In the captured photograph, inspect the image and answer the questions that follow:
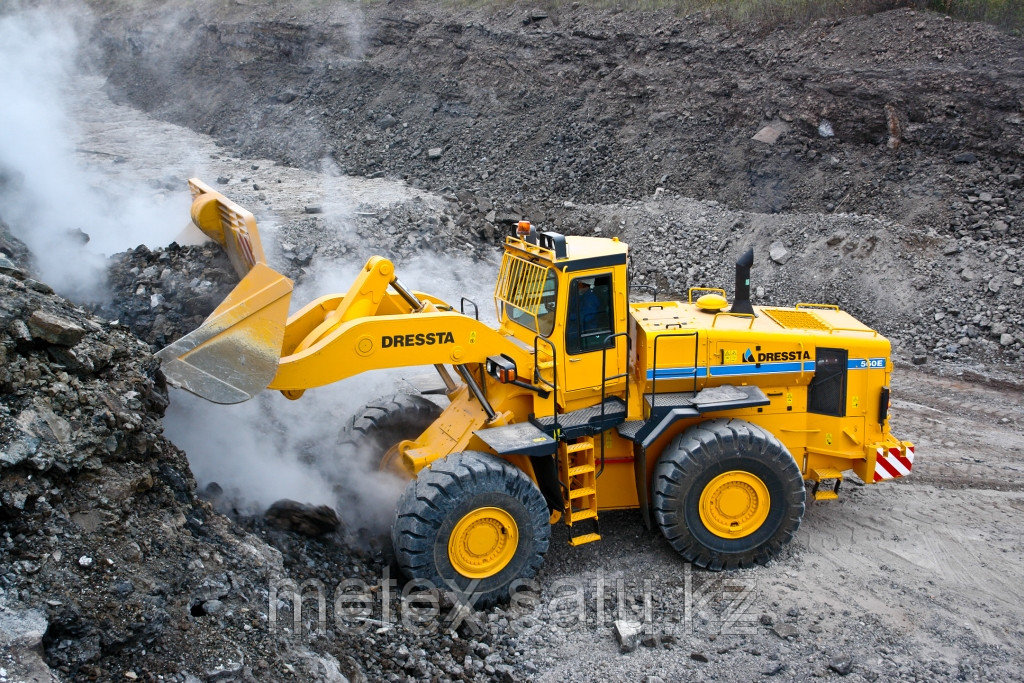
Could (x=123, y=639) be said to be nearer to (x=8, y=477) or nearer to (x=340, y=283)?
(x=8, y=477)

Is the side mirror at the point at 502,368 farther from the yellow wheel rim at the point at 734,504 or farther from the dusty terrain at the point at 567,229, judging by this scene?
the yellow wheel rim at the point at 734,504

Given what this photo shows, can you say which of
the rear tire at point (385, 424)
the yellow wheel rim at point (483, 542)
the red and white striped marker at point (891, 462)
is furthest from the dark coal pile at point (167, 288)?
the red and white striped marker at point (891, 462)

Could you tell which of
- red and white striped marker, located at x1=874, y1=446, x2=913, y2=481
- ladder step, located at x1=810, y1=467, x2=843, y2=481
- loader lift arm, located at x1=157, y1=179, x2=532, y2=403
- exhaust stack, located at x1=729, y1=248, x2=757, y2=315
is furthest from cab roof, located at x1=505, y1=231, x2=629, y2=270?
red and white striped marker, located at x1=874, y1=446, x2=913, y2=481

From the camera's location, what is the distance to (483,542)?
21.8ft

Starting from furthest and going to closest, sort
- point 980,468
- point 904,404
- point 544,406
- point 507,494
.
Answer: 1. point 904,404
2. point 980,468
3. point 544,406
4. point 507,494

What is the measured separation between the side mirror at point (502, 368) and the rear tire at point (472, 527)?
0.60 m

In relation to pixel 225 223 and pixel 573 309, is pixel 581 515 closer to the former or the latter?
pixel 573 309

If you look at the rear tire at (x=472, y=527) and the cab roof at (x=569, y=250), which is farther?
the cab roof at (x=569, y=250)

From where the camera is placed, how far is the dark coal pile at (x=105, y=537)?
15.0 feet

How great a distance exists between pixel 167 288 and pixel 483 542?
12.8 feet

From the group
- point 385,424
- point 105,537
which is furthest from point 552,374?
point 105,537

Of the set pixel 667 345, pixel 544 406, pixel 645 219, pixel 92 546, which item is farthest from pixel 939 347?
pixel 92 546

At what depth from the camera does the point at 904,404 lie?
424 inches

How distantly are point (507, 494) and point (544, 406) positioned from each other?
859 mm
